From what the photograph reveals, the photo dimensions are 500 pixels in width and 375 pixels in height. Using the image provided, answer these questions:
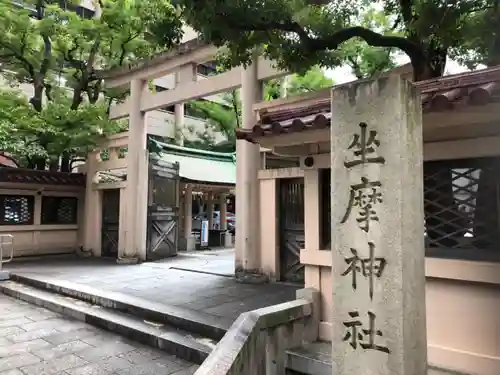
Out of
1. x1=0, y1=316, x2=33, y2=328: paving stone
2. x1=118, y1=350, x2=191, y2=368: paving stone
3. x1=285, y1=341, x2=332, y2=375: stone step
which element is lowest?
x1=118, y1=350, x2=191, y2=368: paving stone

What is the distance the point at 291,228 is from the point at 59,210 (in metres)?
9.27

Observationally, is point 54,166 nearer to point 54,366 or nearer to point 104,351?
point 104,351

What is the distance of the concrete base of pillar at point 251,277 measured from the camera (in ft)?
27.9

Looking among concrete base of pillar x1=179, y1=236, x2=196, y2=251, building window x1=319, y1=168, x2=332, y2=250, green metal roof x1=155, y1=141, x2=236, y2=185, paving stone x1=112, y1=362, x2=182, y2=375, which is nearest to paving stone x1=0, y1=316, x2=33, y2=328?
paving stone x1=112, y1=362, x2=182, y2=375

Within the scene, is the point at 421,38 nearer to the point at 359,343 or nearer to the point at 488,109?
the point at 488,109

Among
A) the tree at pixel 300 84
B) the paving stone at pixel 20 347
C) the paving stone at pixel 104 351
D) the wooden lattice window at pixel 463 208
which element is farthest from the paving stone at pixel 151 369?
the tree at pixel 300 84

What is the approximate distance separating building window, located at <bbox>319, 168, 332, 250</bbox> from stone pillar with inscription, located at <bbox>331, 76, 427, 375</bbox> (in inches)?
86.3

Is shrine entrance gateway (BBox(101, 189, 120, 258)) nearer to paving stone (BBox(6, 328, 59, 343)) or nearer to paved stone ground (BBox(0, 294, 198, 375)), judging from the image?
paved stone ground (BBox(0, 294, 198, 375))

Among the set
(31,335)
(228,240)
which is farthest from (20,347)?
(228,240)

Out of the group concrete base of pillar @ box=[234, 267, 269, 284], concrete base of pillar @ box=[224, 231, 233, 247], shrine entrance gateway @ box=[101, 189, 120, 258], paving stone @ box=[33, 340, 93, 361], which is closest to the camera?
paving stone @ box=[33, 340, 93, 361]

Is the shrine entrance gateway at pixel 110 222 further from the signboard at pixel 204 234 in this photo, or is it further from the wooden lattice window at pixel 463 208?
the wooden lattice window at pixel 463 208

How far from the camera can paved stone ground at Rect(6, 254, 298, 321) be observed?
6773 mm

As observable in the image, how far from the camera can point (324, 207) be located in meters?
5.34

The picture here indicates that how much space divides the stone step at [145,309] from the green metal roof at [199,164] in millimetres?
6273
